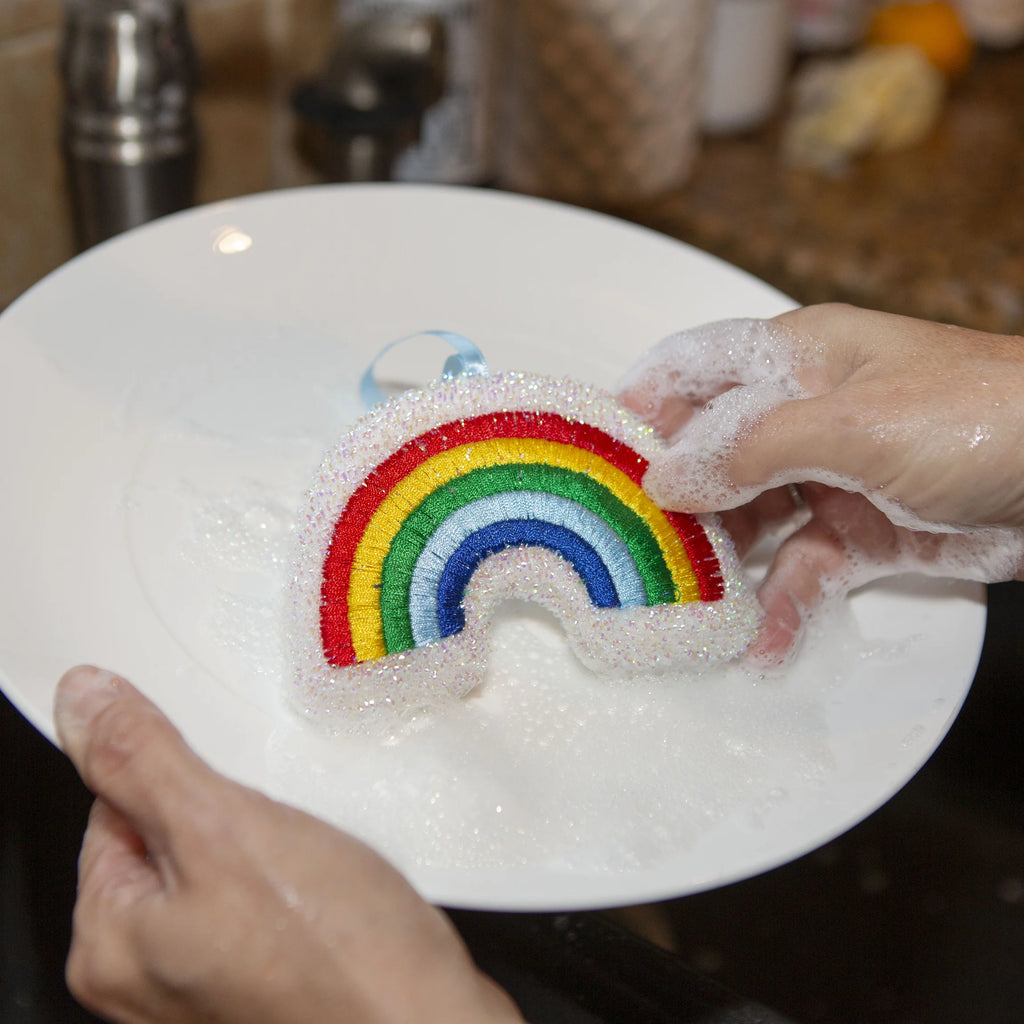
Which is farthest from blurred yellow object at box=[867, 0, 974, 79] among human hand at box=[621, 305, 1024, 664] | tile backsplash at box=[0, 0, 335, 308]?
human hand at box=[621, 305, 1024, 664]

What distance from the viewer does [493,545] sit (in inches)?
20.8

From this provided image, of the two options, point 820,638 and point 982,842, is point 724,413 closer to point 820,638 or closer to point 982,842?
point 820,638

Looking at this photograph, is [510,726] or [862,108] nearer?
[510,726]

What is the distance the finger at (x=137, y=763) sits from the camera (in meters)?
0.40

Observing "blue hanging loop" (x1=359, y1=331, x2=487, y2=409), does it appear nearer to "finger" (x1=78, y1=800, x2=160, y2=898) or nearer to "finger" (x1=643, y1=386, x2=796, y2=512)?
"finger" (x1=643, y1=386, x2=796, y2=512)

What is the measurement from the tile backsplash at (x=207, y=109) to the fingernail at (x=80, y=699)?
1.78 feet

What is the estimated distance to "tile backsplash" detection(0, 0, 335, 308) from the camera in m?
0.81

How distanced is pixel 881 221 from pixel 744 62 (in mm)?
223

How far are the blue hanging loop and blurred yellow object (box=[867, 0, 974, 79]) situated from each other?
2.97ft

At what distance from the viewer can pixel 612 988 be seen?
520 mm

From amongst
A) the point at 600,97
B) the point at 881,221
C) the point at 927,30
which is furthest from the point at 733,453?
the point at 927,30

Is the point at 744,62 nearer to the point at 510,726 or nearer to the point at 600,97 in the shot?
the point at 600,97

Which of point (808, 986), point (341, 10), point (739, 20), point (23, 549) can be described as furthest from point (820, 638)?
point (739, 20)

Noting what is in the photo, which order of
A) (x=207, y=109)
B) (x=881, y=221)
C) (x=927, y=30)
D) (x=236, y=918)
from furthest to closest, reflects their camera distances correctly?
(x=927, y=30) < (x=881, y=221) < (x=207, y=109) < (x=236, y=918)
